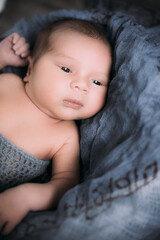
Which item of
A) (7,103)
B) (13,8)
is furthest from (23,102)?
(13,8)

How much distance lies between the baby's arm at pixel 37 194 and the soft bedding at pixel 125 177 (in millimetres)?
41

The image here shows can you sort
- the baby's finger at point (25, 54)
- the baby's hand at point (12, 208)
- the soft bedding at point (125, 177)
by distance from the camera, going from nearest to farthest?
the soft bedding at point (125, 177) < the baby's hand at point (12, 208) < the baby's finger at point (25, 54)

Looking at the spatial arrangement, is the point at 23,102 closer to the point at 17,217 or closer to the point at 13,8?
the point at 17,217

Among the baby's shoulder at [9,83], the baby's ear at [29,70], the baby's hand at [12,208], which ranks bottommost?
the baby's hand at [12,208]

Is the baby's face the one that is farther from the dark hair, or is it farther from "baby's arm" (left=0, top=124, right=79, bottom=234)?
"baby's arm" (left=0, top=124, right=79, bottom=234)

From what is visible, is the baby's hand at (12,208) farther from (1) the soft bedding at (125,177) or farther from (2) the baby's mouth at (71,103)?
(2) the baby's mouth at (71,103)

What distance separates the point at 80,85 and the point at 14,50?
16.6 inches

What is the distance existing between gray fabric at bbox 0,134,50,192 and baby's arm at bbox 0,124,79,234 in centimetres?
10

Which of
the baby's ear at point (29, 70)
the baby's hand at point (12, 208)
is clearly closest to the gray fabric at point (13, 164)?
the baby's hand at point (12, 208)

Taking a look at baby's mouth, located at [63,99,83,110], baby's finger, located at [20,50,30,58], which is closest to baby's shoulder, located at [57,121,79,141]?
baby's mouth, located at [63,99,83,110]

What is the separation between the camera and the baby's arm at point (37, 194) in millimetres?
703

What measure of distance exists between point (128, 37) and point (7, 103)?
1.64 ft

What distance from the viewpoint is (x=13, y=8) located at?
1.72 meters

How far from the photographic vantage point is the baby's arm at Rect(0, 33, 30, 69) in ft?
3.51
